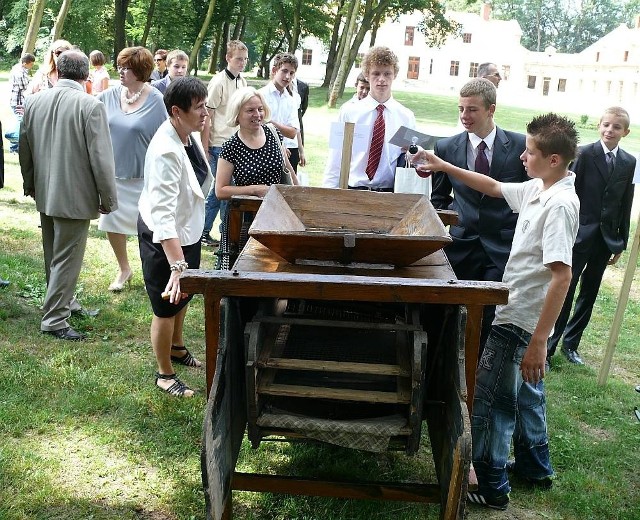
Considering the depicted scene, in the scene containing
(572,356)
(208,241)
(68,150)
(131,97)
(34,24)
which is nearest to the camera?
(68,150)

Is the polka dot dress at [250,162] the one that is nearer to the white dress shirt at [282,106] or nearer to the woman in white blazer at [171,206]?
the woman in white blazer at [171,206]

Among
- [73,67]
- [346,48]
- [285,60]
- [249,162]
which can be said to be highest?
[346,48]

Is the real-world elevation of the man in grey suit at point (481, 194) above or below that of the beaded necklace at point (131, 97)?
below

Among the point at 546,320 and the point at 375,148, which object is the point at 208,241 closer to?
the point at 375,148

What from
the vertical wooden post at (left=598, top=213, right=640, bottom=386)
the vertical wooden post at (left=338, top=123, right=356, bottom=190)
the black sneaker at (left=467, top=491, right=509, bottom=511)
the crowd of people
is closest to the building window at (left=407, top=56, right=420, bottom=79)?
the crowd of people

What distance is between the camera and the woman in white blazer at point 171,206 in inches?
147

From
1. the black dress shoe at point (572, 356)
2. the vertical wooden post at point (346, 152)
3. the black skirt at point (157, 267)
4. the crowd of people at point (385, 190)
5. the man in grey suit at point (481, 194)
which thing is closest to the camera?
the crowd of people at point (385, 190)

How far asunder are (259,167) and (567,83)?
84950mm

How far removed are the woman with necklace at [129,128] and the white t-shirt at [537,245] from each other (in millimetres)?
3626

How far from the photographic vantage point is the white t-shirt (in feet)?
10.1

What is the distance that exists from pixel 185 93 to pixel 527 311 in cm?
215

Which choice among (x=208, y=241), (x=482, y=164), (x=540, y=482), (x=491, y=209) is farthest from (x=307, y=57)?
(x=540, y=482)

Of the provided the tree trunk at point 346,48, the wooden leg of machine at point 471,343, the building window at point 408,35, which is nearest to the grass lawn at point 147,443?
the wooden leg of machine at point 471,343

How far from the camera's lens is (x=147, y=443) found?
391 centimetres
